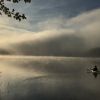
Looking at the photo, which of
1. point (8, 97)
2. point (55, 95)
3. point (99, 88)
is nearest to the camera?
point (8, 97)

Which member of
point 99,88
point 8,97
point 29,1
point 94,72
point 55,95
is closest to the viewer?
point 29,1

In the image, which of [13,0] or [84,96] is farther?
[84,96]

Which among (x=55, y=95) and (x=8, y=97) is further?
(x=55, y=95)

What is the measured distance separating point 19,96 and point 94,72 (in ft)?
195

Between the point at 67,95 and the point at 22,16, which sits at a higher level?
the point at 22,16

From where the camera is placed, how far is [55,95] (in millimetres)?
57875

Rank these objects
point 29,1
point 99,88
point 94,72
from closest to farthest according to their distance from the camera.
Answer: point 29,1 → point 99,88 → point 94,72

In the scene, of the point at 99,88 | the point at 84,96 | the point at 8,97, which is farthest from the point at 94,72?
the point at 8,97

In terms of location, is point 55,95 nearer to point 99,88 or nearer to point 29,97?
point 29,97

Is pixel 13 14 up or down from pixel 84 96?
up

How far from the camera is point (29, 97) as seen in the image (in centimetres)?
5525

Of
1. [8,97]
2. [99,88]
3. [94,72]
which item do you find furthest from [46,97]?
[94,72]

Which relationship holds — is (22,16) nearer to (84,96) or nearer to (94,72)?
(84,96)

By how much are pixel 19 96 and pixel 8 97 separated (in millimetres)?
2287
